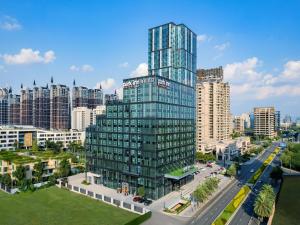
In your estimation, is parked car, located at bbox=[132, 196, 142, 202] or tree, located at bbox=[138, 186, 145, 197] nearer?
parked car, located at bbox=[132, 196, 142, 202]

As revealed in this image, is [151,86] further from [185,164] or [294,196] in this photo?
[294,196]

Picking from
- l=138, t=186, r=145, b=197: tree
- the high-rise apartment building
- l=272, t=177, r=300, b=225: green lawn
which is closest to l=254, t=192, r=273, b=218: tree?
l=272, t=177, r=300, b=225: green lawn

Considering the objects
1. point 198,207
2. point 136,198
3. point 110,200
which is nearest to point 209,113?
point 198,207

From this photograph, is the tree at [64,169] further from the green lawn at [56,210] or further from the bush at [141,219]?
the bush at [141,219]

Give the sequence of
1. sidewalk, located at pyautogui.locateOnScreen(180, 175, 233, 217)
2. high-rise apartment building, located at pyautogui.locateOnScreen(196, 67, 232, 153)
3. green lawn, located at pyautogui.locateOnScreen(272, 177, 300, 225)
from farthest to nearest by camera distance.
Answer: high-rise apartment building, located at pyautogui.locateOnScreen(196, 67, 232, 153) < sidewalk, located at pyautogui.locateOnScreen(180, 175, 233, 217) < green lawn, located at pyautogui.locateOnScreen(272, 177, 300, 225)

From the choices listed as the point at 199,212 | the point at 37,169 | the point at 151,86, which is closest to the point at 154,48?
the point at 151,86

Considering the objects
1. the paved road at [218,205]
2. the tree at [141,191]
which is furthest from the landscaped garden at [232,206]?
the tree at [141,191]

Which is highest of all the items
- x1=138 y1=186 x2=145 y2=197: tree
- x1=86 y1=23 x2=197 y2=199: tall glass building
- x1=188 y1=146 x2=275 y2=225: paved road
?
x1=86 y1=23 x2=197 y2=199: tall glass building

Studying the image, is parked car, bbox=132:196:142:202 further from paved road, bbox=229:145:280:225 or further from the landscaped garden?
paved road, bbox=229:145:280:225
